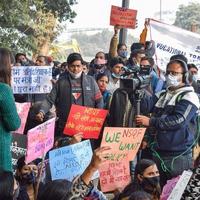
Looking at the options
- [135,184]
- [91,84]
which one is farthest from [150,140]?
[91,84]

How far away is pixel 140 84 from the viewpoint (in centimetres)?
563

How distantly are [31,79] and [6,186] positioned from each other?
4.70 metres

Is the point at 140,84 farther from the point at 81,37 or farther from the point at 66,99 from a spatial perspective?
the point at 81,37

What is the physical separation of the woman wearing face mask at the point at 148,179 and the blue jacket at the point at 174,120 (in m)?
0.26

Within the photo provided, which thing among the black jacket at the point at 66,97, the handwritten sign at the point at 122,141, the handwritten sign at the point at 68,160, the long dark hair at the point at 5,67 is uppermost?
the long dark hair at the point at 5,67

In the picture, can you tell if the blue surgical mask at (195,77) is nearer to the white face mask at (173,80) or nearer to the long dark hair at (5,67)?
the white face mask at (173,80)

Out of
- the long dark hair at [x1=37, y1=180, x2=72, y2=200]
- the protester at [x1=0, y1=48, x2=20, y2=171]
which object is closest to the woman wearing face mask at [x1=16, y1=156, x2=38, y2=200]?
the protester at [x1=0, y1=48, x2=20, y2=171]

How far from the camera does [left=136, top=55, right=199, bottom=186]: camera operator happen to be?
519 cm

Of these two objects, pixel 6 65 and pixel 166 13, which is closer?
pixel 6 65

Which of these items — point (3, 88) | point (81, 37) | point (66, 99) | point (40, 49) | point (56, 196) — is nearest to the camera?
point (56, 196)

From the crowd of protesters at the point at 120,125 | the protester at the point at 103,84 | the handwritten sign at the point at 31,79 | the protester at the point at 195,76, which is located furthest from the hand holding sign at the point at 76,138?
the protester at the point at 195,76

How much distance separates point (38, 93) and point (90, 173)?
16.2 feet

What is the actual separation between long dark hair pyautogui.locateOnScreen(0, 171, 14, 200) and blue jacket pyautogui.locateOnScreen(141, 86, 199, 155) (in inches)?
75.1

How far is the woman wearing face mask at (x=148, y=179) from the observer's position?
4.86m
